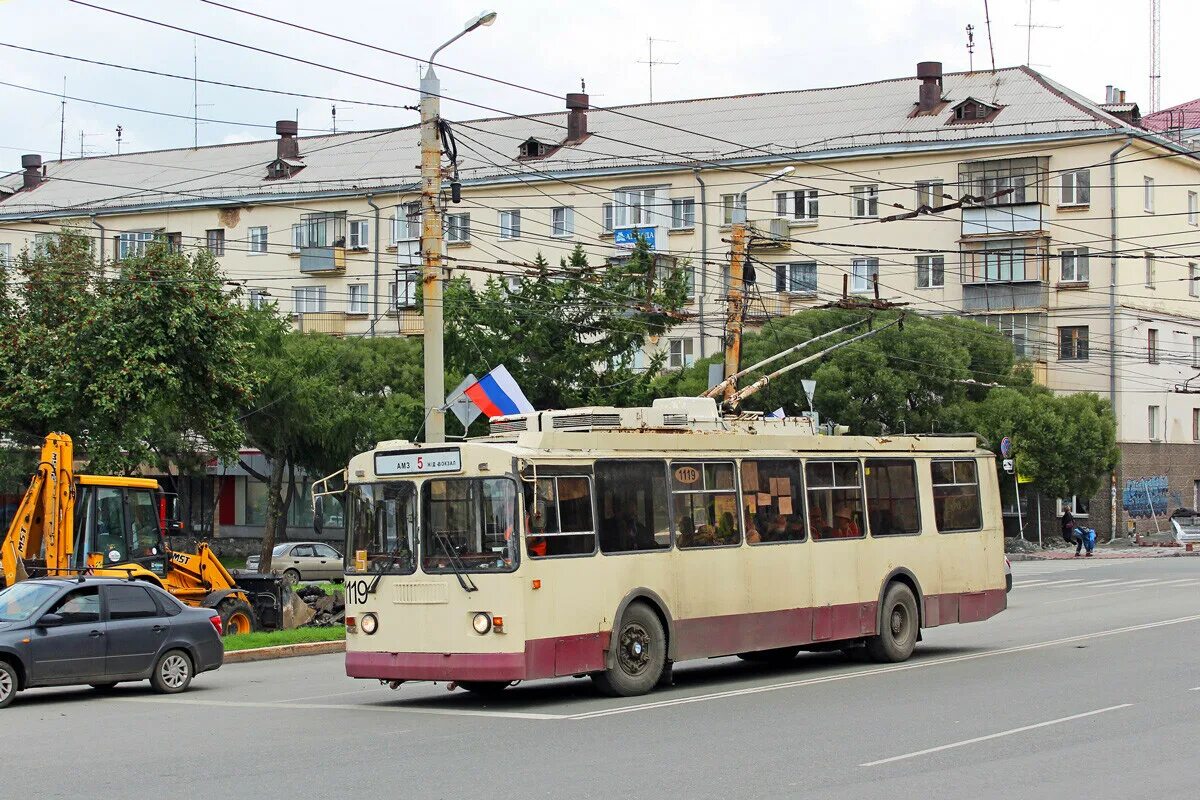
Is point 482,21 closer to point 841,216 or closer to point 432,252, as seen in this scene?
point 432,252

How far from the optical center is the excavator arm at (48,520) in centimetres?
2377

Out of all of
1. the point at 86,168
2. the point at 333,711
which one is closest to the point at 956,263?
the point at 86,168

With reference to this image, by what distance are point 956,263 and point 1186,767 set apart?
176 feet

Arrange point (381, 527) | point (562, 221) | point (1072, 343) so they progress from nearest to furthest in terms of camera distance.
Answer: point (381, 527), point (1072, 343), point (562, 221)

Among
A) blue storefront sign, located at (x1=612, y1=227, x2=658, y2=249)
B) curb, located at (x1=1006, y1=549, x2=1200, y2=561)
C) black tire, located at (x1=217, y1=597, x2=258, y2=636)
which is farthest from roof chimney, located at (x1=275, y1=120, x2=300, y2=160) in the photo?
black tire, located at (x1=217, y1=597, x2=258, y2=636)

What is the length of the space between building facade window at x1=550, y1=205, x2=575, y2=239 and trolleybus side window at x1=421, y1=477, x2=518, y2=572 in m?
53.4

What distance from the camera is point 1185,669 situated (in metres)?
18.3

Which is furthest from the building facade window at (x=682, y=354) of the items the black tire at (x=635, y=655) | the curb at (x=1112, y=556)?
the black tire at (x=635, y=655)

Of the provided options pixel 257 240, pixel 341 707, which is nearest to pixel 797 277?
pixel 257 240

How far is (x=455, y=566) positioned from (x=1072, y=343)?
5071 cm

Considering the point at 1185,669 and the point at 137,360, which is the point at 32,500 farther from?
the point at 1185,669

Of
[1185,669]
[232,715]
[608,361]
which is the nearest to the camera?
[232,715]

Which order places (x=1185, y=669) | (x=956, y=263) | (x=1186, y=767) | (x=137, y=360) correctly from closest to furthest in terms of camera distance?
(x=1186, y=767) → (x=1185, y=669) → (x=137, y=360) → (x=956, y=263)

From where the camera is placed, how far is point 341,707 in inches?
638
